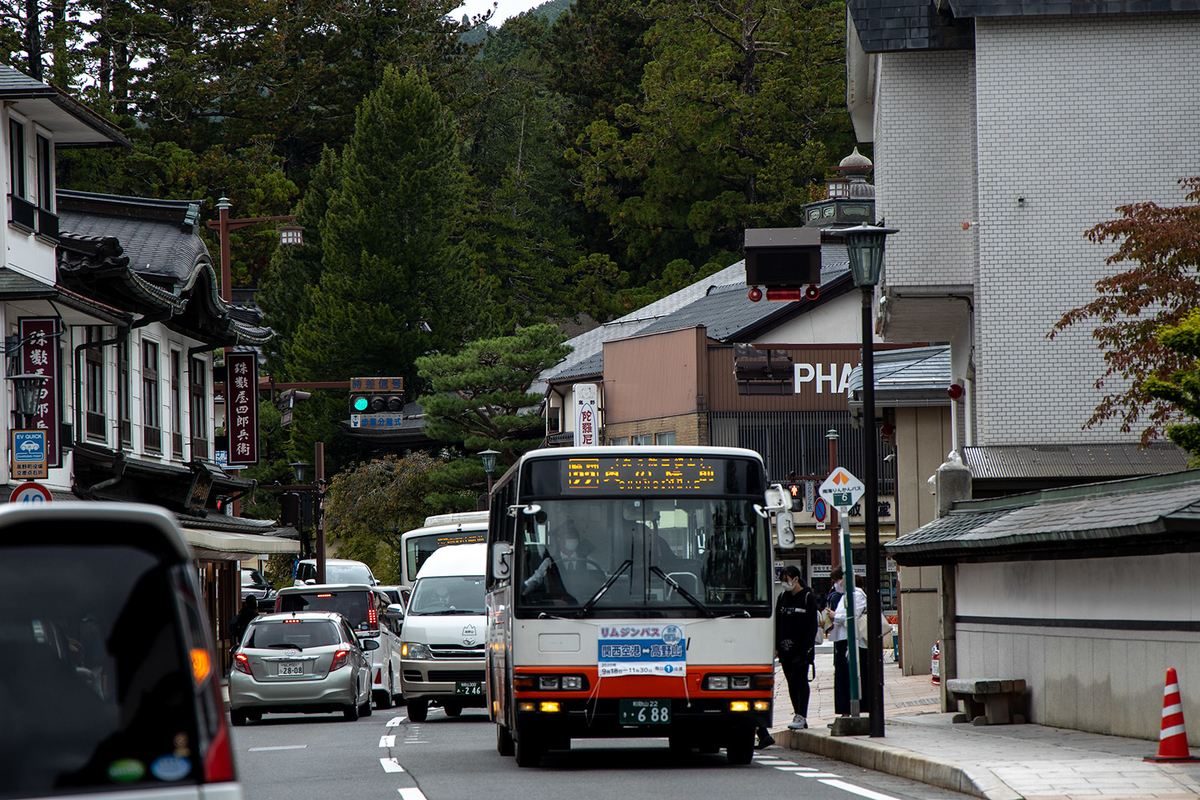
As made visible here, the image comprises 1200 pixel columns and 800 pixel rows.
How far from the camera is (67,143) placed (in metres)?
31.5

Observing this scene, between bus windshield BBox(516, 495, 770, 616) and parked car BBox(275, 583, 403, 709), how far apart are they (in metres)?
13.8

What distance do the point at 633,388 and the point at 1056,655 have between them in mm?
39615

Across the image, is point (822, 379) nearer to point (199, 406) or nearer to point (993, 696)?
point (199, 406)

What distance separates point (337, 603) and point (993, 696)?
16696mm

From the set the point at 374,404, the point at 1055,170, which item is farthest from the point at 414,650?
the point at 374,404

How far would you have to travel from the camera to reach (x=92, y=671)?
4527 millimetres

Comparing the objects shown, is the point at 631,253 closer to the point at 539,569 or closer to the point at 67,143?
the point at 67,143

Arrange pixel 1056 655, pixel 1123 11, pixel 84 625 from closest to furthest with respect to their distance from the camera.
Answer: pixel 84 625, pixel 1056 655, pixel 1123 11

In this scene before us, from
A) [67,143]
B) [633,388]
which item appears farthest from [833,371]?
[67,143]

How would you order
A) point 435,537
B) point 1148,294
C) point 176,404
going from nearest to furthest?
point 1148,294 < point 176,404 < point 435,537

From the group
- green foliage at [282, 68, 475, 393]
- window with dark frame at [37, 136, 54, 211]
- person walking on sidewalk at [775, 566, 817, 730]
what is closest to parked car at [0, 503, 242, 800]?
person walking on sidewalk at [775, 566, 817, 730]

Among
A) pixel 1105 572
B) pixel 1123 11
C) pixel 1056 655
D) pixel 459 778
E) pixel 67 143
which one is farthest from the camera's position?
pixel 67 143

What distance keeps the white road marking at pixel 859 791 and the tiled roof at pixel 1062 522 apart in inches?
114

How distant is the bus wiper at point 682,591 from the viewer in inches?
569
